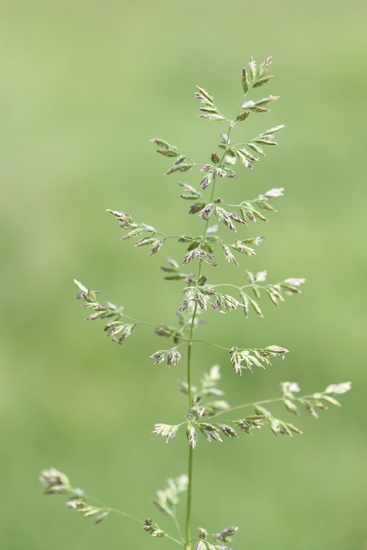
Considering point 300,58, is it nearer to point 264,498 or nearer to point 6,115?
point 6,115

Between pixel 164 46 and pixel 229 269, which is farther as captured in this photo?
pixel 164 46

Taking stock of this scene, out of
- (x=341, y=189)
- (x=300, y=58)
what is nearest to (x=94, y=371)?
(x=341, y=189)

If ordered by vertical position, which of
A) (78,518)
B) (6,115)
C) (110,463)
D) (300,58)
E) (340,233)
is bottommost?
(78,518)

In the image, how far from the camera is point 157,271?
16.0 feet

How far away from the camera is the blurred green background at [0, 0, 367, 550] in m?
3.10

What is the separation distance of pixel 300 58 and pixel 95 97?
288 cm

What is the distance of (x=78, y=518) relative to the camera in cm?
293

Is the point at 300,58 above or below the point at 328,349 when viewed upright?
above

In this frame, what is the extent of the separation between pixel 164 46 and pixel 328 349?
5.88 meters

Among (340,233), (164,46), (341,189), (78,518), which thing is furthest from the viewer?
(164,46)

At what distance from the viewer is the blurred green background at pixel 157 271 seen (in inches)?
122

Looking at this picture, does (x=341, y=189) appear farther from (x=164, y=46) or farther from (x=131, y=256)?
(x=164, y=46)

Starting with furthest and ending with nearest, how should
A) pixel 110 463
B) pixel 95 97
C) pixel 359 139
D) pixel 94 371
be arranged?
pixel 95 97 < pixel 359 139 < pixel 94 371 < pixel 110 463

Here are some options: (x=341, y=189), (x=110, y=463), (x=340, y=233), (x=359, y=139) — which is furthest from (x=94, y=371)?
(x=359, y=139)
